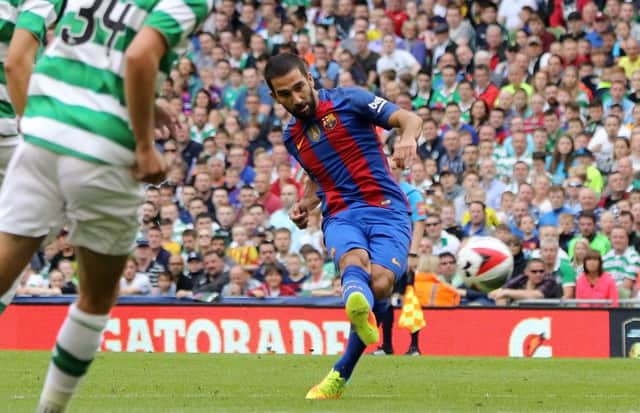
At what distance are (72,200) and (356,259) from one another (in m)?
3.60

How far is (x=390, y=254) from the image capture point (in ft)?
31.0

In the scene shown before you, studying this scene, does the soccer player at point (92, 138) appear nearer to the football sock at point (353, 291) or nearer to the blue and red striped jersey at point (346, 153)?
the football sock at point (353, 291)

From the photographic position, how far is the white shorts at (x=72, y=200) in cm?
581

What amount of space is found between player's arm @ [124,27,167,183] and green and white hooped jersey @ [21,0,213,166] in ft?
0.34

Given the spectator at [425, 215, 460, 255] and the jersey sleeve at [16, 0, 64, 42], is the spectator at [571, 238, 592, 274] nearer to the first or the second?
the spectator at [425, 215, 460, 255]

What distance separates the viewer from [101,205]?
19.2 ft

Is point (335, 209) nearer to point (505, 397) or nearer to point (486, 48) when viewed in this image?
point (505, 397)

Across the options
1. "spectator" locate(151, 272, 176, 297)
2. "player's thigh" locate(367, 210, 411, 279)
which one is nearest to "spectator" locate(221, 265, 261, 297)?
"spectator" locate(151, 272, 176, 297)

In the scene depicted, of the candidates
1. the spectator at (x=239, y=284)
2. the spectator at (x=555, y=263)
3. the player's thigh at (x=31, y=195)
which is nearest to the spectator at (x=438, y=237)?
the spectator at (x=555, y=263)

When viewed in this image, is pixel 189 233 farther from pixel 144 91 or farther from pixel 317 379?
pixel 144 91

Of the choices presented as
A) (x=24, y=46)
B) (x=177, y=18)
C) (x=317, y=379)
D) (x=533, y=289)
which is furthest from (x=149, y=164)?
(x=533, y=289)

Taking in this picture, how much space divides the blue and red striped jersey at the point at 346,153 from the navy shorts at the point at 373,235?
2.6 inches

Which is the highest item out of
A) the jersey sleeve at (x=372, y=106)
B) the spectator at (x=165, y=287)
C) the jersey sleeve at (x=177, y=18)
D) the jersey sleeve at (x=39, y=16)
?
the jersey sleeve at (x=177, y=18)

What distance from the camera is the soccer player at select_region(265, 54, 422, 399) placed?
931cm
